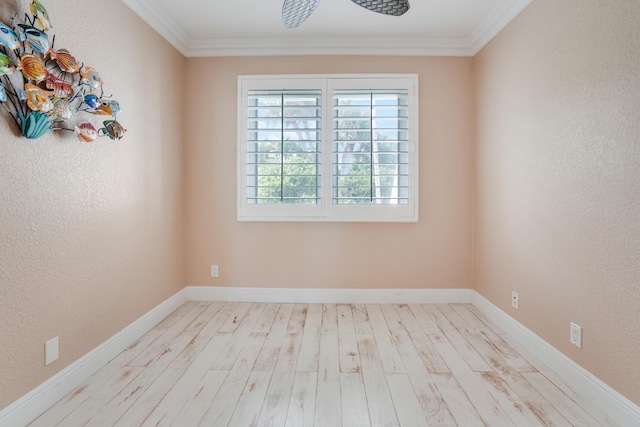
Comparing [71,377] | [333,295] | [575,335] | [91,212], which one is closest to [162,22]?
[91,212]

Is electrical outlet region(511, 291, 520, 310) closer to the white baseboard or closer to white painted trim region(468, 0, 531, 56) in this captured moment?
the white baseboard

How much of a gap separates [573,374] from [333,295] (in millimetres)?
1957

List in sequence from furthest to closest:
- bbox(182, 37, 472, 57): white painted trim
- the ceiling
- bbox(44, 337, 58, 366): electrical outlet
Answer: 1. bbox(182, 37, 472, 57): white painted trim
2. the ceiling
3. bbox(44, 337, 58, 366): electrical outlet

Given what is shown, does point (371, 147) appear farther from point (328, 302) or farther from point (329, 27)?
point (328, 302)

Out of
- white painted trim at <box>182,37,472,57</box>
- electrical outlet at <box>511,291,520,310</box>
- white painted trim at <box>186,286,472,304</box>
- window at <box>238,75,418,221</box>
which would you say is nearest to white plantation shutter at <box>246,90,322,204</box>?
window at <box>238,75,418,221</box>

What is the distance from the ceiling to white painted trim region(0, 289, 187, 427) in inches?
92.7

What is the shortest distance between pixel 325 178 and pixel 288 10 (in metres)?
1.60

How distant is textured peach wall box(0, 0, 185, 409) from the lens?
1597 millimetres

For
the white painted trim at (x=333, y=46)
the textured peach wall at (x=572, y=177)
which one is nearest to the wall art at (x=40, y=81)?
the white painted trim at (x=333, y=46)

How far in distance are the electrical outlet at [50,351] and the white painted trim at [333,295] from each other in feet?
5.34

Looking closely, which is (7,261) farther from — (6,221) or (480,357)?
(480,357)

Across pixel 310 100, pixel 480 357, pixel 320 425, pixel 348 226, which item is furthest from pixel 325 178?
pixel 320 425

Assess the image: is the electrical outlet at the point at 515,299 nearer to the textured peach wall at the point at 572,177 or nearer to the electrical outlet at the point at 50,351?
the textured peach wall at the point at 572,177

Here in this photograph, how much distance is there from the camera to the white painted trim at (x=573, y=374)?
5.35 feet
